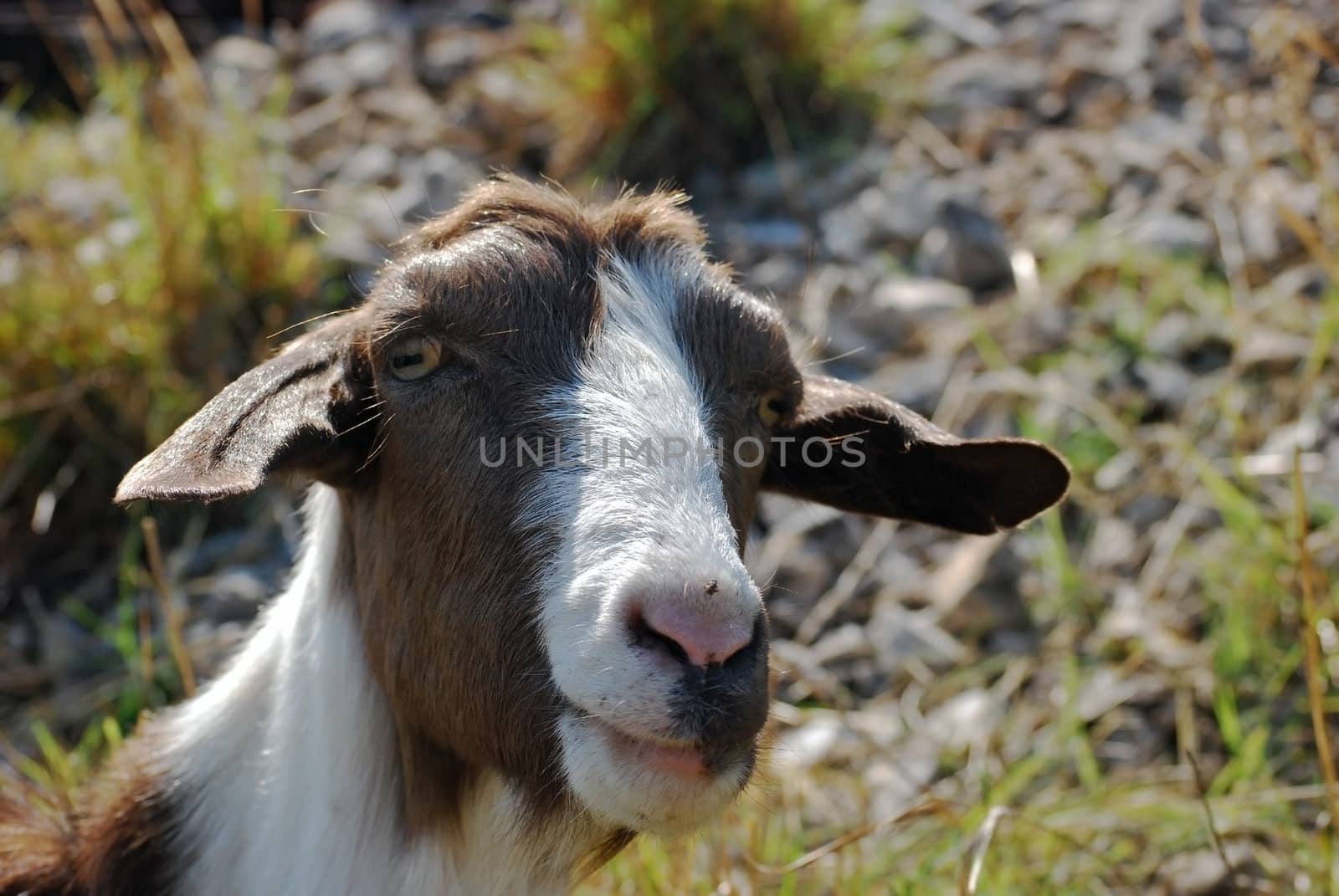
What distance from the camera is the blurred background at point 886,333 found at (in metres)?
4.70

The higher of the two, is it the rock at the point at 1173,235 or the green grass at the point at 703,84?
the green grass at the point at 703,84

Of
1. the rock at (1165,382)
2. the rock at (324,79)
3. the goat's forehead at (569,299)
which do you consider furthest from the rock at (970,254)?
the goat's forehead at (569,299)

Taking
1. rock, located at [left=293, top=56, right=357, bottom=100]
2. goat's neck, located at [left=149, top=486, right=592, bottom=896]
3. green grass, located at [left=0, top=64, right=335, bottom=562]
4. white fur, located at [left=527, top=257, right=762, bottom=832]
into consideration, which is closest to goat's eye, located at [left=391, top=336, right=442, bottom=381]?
white fur, located at [left=527, top=257, right=762, bottom=832]

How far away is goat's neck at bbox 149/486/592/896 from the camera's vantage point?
3123 mm

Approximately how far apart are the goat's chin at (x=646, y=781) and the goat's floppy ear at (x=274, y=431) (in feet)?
2.65

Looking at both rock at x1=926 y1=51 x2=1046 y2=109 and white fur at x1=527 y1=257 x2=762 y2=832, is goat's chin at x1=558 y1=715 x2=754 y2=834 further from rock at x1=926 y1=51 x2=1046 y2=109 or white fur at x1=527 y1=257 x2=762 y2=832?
rock at x1=926 y1=51 x2=1046 y2=109

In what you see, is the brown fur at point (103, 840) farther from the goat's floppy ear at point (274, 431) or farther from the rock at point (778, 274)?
the rock at point (778, 274)

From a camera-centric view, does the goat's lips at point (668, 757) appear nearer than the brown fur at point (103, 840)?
Yes

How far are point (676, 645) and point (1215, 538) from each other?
3864 millimetres

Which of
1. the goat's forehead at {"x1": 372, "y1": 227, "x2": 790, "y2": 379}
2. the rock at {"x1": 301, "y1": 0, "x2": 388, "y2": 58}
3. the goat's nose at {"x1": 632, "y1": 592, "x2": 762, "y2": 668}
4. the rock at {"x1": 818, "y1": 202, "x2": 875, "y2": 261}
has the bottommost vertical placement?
the rock at {"x1": 818, "y1": 202, "x2": 875, "y2": 261}

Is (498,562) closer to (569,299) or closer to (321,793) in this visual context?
(569,299)

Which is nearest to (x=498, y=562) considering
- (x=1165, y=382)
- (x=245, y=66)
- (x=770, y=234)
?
(x=1165, y=382)

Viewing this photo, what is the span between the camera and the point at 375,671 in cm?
324

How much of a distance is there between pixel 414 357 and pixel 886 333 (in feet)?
14.0
